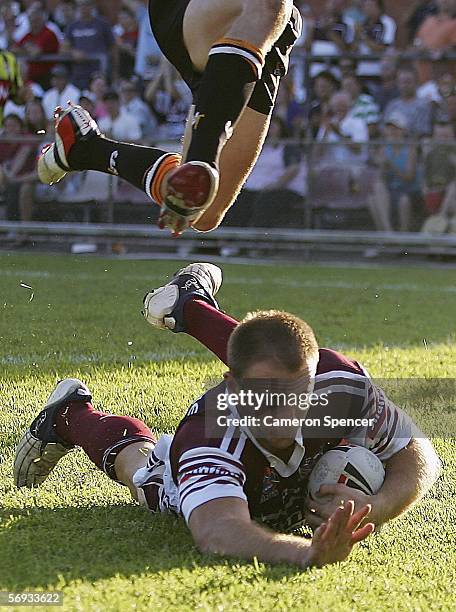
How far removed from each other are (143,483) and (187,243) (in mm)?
8355

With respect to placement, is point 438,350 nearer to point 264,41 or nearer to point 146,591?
point 264,41

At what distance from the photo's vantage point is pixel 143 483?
11.6 feet

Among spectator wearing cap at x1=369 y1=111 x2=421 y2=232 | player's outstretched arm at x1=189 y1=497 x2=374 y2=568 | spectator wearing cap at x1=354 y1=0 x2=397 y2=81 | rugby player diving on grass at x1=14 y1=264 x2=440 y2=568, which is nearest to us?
player's outstretched arm at x1=189 y1=497 x2=374 y2=568

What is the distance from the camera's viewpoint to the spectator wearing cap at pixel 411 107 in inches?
475

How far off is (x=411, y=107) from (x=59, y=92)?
4.32 metres

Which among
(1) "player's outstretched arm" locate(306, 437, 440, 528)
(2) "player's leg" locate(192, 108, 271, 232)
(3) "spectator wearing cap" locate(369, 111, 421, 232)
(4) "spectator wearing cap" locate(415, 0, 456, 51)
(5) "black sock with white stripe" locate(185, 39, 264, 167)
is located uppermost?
(5) "black sock with white stripe" locate(185, 39, 264, 167)

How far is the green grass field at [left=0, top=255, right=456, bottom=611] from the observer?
2.78 m

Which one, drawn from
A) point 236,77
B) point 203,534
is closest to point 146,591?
point 203,534

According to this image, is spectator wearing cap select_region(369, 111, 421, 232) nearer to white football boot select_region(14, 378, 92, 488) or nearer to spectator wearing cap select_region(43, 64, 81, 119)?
spectator wearing cap select_region(43, 64, 81, 119)

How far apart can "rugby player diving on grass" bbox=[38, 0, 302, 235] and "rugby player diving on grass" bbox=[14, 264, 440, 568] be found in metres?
0.48

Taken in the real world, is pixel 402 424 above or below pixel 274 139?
above

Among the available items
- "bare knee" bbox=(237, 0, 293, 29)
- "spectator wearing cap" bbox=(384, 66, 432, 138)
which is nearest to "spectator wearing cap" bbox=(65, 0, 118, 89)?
"spectator wearing cap" bbox=(384, 66, 432, 138)

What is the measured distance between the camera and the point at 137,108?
1305 centimetres

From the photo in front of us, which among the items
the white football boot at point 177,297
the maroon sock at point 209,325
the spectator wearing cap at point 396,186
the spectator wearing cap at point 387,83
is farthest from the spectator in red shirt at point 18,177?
the maroon sock at point 209,325
